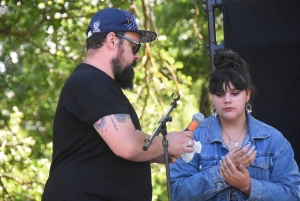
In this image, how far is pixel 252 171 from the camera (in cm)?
331

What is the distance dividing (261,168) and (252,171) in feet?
0.16

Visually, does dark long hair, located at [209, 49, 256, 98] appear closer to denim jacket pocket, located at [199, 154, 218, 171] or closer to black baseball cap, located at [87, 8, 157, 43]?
denim jacket pocket, located at [199, 154, 218, 171]

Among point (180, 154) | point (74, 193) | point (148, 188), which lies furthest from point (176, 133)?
point (74, 193)

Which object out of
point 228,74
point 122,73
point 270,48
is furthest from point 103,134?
point 270,48

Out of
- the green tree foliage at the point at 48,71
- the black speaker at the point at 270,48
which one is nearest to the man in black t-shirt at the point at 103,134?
the black speaker at the point at 270,48

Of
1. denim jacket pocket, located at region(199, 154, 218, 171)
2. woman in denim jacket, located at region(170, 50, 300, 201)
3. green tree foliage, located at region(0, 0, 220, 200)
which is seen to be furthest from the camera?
green tree foliage, located at region(0, 0, 220, 200)

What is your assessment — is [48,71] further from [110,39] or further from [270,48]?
[110,39]

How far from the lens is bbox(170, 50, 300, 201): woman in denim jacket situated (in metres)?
3.25

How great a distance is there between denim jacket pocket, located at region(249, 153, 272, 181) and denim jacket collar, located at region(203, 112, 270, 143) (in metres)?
0.11

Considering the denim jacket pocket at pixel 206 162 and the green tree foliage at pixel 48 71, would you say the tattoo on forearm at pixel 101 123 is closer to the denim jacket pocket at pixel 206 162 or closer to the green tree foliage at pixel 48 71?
the denim jacket pocket at pixel 206 162

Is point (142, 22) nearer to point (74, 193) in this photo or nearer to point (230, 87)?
point (230, 87)

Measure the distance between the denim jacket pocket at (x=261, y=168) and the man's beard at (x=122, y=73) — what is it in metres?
0.77

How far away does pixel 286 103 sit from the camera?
4094mm

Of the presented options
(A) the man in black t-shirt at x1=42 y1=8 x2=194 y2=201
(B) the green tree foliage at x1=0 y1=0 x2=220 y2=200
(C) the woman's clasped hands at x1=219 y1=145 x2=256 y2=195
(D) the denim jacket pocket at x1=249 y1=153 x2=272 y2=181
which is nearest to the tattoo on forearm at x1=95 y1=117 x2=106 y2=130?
(A) the man in black t-shirt at x1=42 y1=8 x2=194 y2=201
